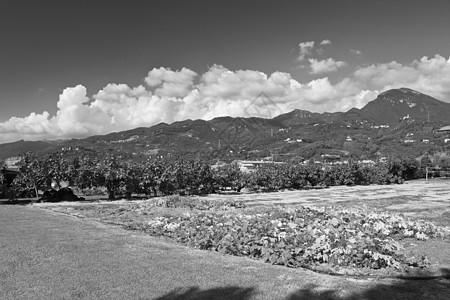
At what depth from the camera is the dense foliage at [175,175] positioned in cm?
3266

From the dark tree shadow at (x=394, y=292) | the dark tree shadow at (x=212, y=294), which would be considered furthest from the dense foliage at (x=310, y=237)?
the dark tree shadow at (x=212, y=294)

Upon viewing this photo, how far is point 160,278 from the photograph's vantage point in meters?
6.85

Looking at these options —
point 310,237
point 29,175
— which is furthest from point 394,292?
point 29,175

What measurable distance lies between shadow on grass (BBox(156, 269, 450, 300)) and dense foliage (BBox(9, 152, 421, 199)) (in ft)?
97.1

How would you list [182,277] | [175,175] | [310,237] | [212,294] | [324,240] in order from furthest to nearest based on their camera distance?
[175,175], [310,237], [324,240], [182,277], [212,294]

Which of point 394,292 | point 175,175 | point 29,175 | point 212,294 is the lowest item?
point 175,175

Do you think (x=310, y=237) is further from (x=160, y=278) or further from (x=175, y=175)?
(x=175, y=175)

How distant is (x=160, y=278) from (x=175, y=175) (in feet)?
107

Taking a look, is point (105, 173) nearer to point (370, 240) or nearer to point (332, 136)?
point (370, 240)

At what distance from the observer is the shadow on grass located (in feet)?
19.5

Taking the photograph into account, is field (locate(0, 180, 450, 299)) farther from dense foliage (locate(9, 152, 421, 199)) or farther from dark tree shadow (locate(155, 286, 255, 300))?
dense foliage (locate(9, 152, 421, 199))

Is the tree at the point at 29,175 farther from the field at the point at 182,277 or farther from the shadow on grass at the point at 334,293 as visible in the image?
the shadow on grass at the point at 334,293

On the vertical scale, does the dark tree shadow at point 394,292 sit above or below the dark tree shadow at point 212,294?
below

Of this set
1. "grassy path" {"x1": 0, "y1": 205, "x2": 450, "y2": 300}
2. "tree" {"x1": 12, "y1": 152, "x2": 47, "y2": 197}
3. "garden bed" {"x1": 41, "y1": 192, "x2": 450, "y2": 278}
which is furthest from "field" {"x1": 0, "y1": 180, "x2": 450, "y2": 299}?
"tree" {"x1": 12, "y1": 152, "x2": 47, "y2": 197}
